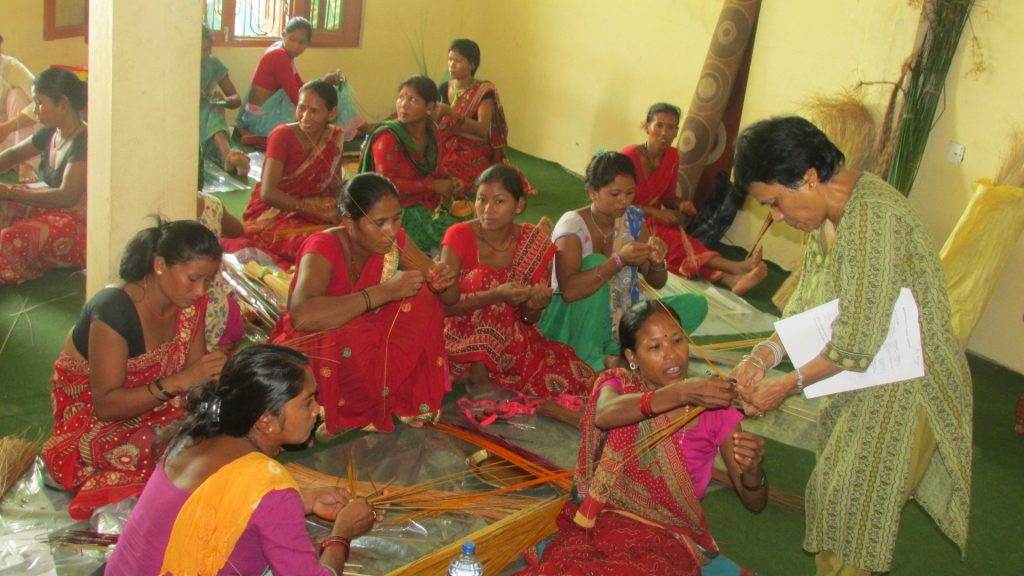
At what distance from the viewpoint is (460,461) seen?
379cm

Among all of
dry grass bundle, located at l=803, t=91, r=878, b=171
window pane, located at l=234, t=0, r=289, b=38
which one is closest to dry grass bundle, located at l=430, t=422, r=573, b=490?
dry grass bundle, located at l=803, t=91, r=878, b=171

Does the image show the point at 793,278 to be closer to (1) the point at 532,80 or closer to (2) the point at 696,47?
(2) the point at 696,47

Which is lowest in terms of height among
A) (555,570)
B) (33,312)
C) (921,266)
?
(33,312)

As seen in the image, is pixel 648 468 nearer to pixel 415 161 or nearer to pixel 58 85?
pixel 415 161

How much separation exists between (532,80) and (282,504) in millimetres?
7737

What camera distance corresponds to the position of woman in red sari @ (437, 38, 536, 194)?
6.91 m

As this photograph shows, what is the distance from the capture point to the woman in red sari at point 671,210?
5.92m

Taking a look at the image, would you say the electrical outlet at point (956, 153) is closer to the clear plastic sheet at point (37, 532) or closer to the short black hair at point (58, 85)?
the short black hair at point (58, 85)

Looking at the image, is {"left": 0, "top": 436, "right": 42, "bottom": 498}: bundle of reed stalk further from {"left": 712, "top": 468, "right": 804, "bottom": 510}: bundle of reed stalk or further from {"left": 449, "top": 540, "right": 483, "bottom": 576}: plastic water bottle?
{"left": 712, "top": 468, "right": 804, "bottom": 510}: bundle of reed stalk

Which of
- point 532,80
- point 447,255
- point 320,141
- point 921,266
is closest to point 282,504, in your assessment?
point 921,266

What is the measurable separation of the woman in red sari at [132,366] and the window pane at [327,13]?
20.9ft

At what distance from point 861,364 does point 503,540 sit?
49.4 inches

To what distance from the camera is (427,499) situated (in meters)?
3.42

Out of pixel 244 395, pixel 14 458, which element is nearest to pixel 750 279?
pixel 14 458
